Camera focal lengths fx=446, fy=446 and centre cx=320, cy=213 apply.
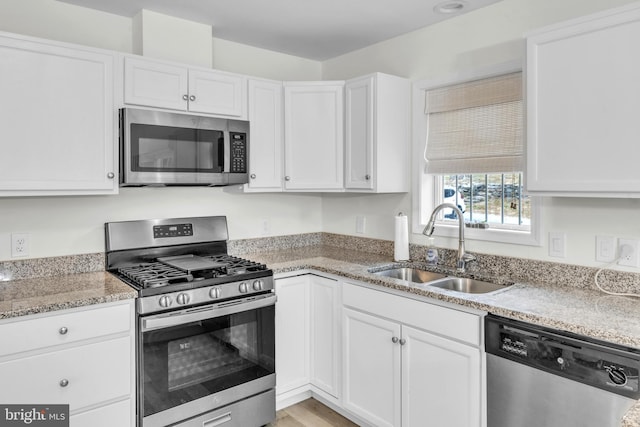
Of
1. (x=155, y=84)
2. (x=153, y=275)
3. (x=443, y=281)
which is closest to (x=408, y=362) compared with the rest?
(x=443, y=281)

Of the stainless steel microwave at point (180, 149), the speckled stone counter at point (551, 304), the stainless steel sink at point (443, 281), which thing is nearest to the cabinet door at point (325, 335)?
the speckled stone counter at point (551, 304)

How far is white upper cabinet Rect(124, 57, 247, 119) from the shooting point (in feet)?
7.90

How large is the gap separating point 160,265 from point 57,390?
0.84 metres

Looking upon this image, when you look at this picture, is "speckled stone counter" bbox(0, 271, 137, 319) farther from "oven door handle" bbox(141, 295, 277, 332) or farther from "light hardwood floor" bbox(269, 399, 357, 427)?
"light hardwood floor" bbox(269, 399, 357, 427)

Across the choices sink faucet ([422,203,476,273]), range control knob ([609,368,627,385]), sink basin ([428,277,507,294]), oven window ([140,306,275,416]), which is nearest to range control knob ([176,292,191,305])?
oven window ([140,306,275,416])

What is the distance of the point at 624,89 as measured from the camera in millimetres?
1687

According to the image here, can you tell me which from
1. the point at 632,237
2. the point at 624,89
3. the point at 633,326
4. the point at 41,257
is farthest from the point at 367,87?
the point at 41,257

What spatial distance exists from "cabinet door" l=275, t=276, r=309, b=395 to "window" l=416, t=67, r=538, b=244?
3.03 ft

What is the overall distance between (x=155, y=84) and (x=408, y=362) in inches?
78.6

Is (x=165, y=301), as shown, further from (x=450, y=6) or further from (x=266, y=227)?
(x=450, y=6)

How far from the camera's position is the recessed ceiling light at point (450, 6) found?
2461 millimetres

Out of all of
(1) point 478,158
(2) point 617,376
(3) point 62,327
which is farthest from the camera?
(1) point 478,158

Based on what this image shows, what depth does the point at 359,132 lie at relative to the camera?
291cm

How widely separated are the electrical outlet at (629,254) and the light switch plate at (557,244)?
0.79 feet
